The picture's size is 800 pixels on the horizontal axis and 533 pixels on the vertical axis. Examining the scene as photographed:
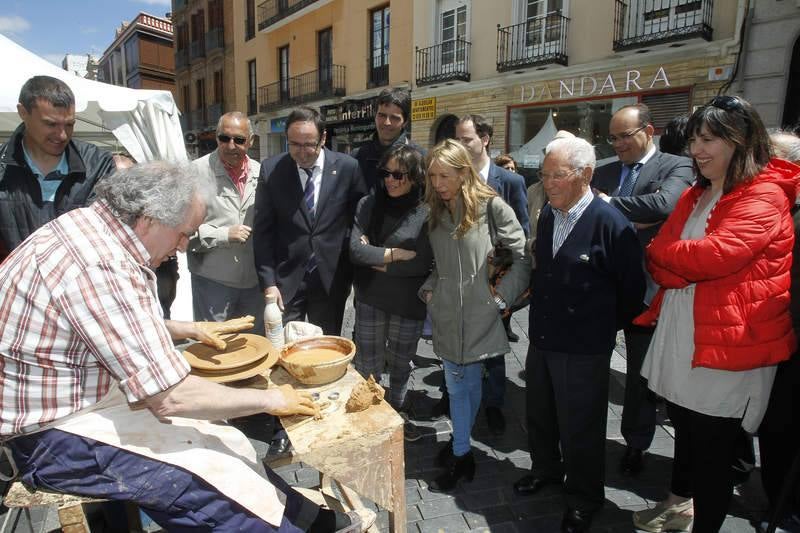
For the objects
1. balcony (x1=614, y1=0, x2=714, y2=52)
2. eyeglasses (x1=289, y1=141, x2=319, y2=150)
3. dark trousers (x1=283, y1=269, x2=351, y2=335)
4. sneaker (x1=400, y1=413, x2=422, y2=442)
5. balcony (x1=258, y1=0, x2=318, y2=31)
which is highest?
balcony (x1=258, y1=0, x2=318, y2=31)

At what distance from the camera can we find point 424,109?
43.0ft

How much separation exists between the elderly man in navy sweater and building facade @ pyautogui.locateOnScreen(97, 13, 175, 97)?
1360 inches

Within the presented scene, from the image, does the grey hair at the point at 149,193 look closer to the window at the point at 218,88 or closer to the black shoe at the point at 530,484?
the black shoe at the point at 530,484

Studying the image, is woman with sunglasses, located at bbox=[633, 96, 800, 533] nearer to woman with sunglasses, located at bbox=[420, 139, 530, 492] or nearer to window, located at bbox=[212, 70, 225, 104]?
woman with sunglasses, located at bbox=[420, 139, 530, 492]

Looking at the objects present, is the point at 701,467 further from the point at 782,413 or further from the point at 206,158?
the point at 206,158

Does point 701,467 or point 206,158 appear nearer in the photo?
point 701,467

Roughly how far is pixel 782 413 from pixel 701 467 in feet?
2.00

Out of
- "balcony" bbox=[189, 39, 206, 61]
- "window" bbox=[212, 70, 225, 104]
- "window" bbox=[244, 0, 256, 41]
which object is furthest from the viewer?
"balcony" bbox=[189, 39, 206, 61]

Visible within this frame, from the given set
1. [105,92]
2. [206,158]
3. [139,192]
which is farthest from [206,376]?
[105,92]

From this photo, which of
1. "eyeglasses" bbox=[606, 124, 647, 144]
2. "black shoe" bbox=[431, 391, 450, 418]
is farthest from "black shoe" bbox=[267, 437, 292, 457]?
"eyeglasses" bbox=[606, 124, 647, 144]

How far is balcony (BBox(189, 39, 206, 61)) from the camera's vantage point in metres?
23.9

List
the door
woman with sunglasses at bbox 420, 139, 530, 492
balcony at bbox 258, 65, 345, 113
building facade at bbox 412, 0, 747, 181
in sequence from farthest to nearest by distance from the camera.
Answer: balcony at bbox 258, 65, 345, 113 < the door < building facade at bbox 412, 0, 747, 181 < woman with sunglasses at bbox 420, 139, 530, 492


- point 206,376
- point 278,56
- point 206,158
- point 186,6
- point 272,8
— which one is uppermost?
point 186,6

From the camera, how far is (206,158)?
3381mm
